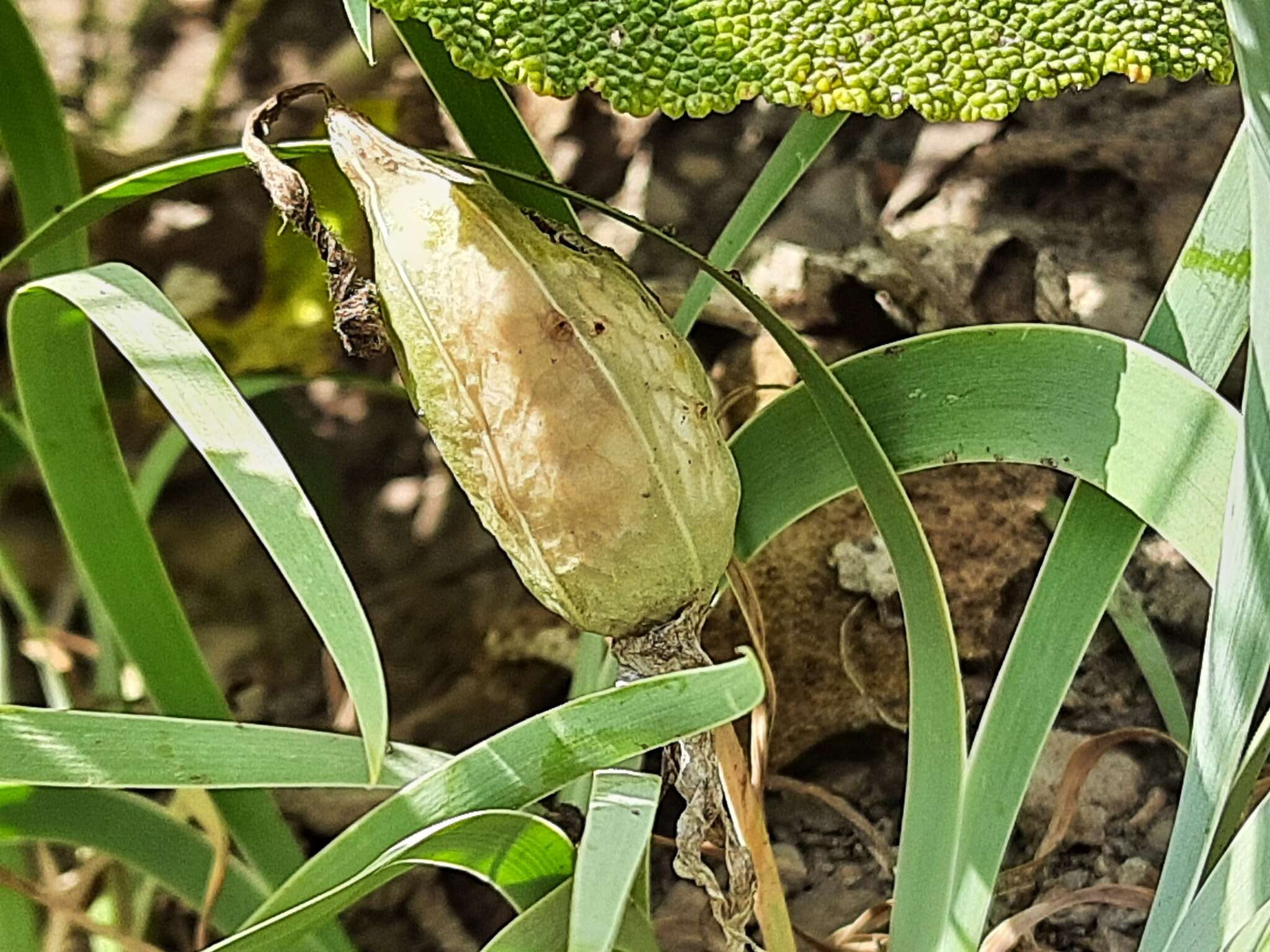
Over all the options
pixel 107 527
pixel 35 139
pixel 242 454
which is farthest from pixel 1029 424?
pixel 35 139

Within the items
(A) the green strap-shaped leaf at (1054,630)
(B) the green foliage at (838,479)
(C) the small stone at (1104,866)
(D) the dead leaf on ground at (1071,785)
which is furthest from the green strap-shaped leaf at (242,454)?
(C) the small stone at (1104,866)

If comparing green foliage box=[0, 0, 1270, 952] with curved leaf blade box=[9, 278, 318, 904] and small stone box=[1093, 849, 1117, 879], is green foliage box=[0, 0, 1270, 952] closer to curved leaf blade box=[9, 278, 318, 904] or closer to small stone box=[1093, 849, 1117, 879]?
curved leaf blade box=[9, 278, 318, 904]

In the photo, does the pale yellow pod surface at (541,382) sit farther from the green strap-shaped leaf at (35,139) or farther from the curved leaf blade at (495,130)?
the green strap-shaped leaf at (35,139)

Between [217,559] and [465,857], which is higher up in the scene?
Result: [465,857]

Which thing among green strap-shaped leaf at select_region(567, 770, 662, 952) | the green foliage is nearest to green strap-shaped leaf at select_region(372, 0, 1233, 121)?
the green foliage

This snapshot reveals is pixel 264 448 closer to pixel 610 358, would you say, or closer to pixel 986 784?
pixel 610 358

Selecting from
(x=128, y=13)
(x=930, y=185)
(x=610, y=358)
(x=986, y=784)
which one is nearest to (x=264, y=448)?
(x=610, y=358)
